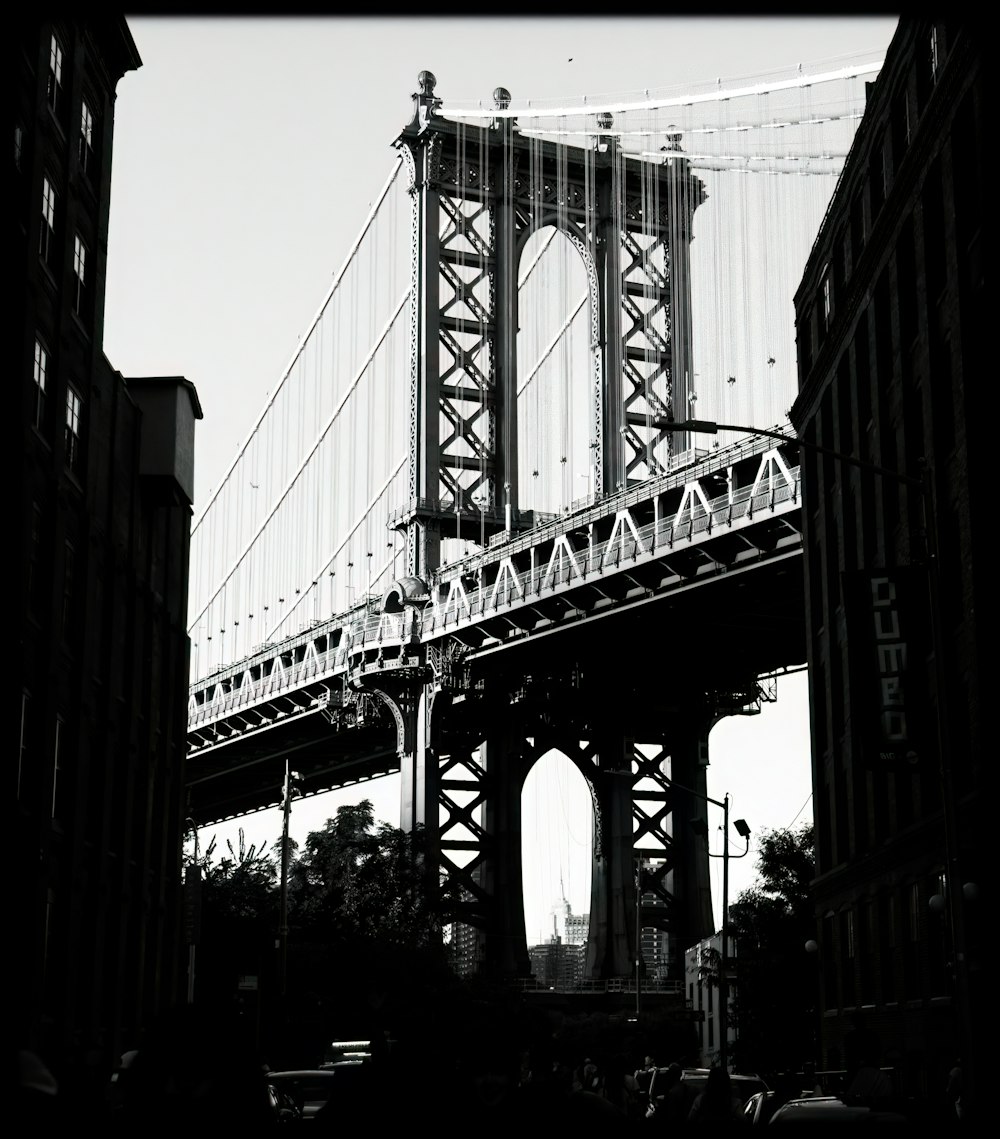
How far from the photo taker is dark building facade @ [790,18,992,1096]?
32250mm

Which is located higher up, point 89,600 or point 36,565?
point 89,600

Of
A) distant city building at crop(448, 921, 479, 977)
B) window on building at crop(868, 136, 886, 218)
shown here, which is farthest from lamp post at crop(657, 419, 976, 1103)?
distant city building at crop(448, 921, 479, 977)

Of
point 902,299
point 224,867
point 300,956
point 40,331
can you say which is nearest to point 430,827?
point 224,867

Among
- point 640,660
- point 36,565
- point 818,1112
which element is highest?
point 640,660

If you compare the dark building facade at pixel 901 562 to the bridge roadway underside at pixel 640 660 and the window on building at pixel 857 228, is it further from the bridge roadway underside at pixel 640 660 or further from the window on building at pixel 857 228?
the bridge roadway underside at pixel 640 660

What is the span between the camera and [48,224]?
34.0 meters

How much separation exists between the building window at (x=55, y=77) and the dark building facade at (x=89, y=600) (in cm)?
7

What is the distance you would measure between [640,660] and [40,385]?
198 ft

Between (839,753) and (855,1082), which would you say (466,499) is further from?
(855,1082)

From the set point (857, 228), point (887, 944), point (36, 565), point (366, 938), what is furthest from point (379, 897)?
point (36, 565)

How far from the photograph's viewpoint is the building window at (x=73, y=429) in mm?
35219

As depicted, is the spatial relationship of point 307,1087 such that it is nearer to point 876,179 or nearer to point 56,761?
point 56,761

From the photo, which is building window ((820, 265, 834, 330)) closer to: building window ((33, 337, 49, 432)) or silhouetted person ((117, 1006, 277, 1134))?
building window ((33, 337, 49, 432))

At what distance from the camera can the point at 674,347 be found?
90000 mm
